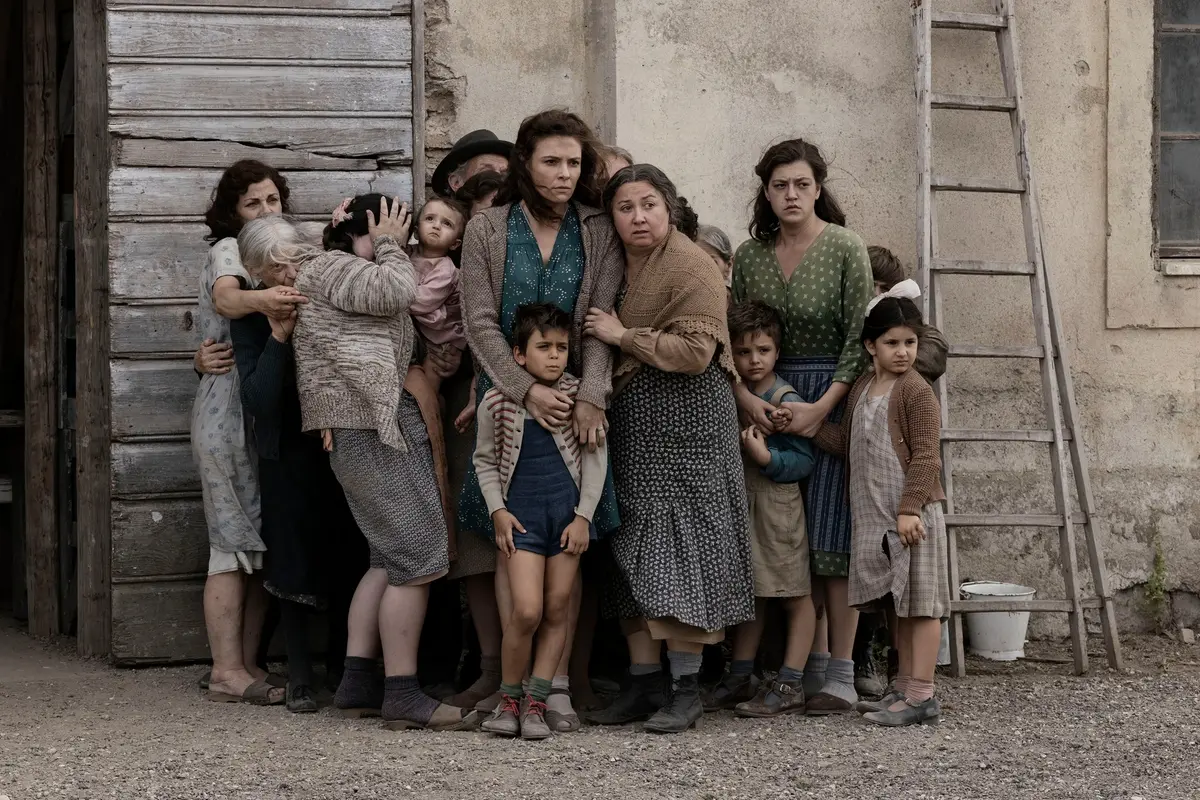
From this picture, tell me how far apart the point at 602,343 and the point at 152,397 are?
1838 millimetres

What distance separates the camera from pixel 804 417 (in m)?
4.68

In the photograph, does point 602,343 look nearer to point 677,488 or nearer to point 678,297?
point 678,297

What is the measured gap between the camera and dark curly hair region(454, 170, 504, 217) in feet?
15.8

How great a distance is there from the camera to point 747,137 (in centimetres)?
582

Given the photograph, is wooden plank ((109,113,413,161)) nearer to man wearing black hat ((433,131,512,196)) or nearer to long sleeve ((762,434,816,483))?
man wearing black hat ((433,131,512,196))

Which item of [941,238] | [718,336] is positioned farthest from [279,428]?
[941,238]

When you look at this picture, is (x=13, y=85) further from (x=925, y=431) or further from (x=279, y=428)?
(x=925, y=431)

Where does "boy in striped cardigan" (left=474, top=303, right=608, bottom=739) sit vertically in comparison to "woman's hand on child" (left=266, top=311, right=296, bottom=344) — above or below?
below

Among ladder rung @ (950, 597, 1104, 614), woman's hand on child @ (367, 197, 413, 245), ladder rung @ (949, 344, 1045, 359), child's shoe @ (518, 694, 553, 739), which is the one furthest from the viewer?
ladder rung @ (949, 344, 1045, 359)

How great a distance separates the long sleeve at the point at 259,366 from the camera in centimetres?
450

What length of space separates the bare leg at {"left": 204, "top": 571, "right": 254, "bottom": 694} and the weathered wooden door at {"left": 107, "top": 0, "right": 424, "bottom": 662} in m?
0.48

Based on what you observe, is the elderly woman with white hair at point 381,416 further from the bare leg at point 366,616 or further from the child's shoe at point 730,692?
the child's shoe at point 730,692

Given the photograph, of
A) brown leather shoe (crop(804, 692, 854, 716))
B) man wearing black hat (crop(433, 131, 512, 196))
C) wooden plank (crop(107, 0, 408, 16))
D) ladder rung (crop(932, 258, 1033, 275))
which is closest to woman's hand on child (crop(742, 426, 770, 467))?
brown leather shoe (crop(804, 692, 854, 716))

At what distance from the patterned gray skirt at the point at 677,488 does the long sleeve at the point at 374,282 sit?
2.40 ft
